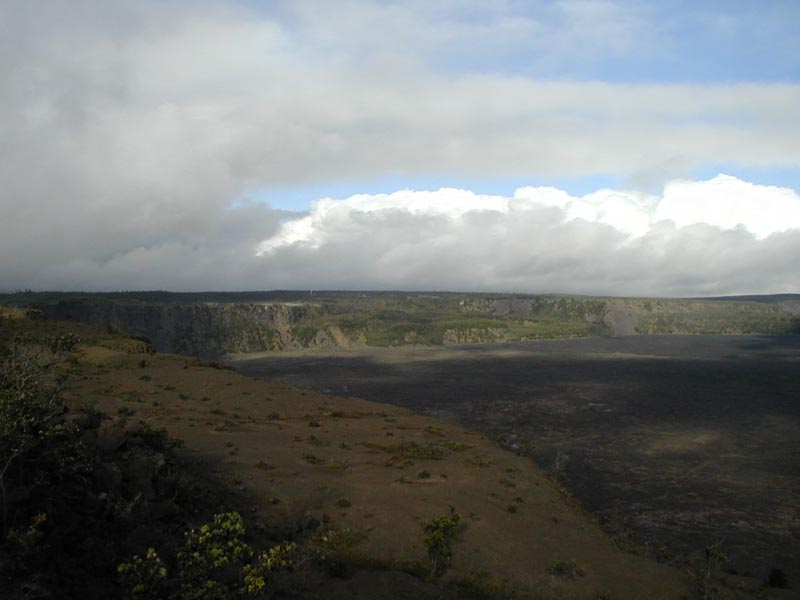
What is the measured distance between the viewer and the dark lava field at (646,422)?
3259 cm

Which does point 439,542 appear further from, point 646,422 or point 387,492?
point 646,422

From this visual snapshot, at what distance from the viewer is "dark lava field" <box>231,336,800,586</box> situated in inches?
1283

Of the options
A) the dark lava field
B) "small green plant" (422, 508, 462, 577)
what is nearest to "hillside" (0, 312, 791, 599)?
"small green plant" (422, 508, 462, 577)

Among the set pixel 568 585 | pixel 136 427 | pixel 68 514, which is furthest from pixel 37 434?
pixel 568 585

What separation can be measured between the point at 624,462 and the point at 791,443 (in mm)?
20140

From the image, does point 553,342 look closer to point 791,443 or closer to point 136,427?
point 791,443

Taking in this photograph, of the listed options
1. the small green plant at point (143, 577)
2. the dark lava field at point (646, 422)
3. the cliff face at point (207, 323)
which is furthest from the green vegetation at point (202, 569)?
the cliff face at point (207, 323)

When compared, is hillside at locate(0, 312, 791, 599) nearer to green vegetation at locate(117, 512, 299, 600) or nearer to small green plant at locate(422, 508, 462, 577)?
small green plant at locate(422, 508, 462, 577)

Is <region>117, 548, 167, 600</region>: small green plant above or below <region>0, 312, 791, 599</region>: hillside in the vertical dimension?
above

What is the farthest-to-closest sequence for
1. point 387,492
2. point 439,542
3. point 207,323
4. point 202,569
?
point 207,323 → point 387,492 → point 439,542 → point 202,569

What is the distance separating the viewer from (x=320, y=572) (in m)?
15.3

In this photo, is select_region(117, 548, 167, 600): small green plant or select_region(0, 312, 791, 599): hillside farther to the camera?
select_region(0, 312, 791, 599): hillside

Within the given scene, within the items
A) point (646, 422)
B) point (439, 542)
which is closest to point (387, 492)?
point (439, 542)

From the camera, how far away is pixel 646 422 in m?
63.0
